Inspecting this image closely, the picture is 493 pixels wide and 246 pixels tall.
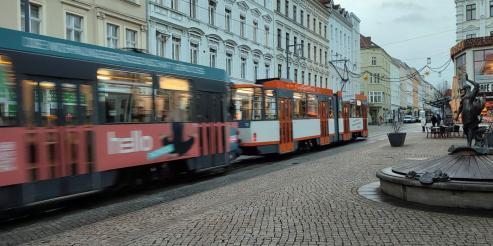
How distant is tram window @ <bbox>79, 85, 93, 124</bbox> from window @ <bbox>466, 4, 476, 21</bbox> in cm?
5626

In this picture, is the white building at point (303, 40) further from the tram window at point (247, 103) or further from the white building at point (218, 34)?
the tram window at point (247, 103)

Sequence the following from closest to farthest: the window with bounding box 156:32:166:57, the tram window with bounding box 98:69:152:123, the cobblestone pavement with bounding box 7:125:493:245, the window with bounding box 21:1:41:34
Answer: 1. the cobblestone pavement with bounding box 7:125:493:245
2. the tram window with bounding box 98:69:152:123
3. the window with bounding box 21:1:41:34
4. the window with bounding box 156:32:166:57

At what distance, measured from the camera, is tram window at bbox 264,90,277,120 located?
1860cm

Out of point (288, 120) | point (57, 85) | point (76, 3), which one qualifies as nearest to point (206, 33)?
point (76, 3)

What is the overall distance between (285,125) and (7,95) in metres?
13.1

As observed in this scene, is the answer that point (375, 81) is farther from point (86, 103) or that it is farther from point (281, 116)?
point (86, 103)

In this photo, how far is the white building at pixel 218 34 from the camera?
2731 cm

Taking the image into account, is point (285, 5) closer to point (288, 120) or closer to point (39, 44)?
point (288, 120)

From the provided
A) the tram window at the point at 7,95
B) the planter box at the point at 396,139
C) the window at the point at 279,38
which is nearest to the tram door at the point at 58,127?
the tram window at the point at 7,95

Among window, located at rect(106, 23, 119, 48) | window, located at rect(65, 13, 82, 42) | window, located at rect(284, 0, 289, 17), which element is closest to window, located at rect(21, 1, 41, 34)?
window, located at rect(65, 13, 82, 42)

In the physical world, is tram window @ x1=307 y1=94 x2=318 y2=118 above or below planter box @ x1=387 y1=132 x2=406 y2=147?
above

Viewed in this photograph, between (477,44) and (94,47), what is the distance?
34.1 meters

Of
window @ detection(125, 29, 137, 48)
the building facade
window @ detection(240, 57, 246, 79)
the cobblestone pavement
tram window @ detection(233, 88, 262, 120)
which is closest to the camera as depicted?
the cobblestone pavement

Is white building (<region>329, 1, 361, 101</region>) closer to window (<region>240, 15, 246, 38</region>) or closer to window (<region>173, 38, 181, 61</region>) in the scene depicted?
window (<region>240, 15, 246, 38</region>)
